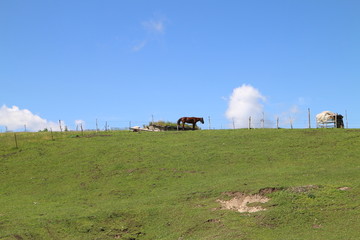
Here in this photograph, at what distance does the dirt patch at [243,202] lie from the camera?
23734mm

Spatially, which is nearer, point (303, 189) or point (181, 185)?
point (303, 189)

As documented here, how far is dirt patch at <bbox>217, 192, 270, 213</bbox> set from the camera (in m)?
23.7

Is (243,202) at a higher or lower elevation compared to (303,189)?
lower

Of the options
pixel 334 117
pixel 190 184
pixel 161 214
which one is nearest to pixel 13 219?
pixel 161 214

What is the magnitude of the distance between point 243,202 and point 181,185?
6.53m

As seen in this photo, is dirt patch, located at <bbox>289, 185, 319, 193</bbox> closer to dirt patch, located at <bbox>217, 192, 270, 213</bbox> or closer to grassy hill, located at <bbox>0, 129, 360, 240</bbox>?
grassy hill, located at <bbox>0, 129, 360, 240</bbox>

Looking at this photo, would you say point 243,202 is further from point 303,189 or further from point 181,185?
point 181,185

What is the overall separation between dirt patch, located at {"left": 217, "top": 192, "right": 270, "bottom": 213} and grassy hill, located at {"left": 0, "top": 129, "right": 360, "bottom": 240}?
0.42m

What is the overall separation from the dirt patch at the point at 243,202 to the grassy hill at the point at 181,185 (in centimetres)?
42

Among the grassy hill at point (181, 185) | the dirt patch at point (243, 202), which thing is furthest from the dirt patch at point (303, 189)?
the dirt patch at point (243, 202)

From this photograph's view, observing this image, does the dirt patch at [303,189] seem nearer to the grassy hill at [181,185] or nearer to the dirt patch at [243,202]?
the grassy hill at [181,185]

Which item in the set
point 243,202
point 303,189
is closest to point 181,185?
point 243,202

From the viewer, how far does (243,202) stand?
24875mm

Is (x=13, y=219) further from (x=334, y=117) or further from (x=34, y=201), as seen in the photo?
(x=334, y=117)
